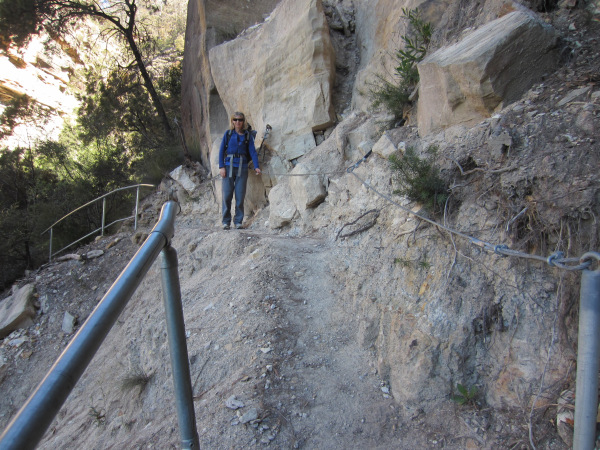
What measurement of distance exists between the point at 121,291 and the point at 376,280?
2.80 metres

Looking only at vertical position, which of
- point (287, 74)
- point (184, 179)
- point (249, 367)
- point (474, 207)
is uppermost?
point (287, 74)

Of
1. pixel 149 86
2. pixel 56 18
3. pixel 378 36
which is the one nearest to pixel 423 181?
pixel 378 36

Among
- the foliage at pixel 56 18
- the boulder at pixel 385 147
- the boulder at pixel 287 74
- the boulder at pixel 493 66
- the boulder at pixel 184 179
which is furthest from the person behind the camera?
the foliage at pixel 56 18

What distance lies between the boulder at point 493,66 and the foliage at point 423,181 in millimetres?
628

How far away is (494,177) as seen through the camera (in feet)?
9.72

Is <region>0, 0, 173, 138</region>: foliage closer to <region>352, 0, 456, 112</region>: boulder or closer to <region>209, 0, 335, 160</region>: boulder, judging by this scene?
<region>209, 0, 335, 160</region>: boulder

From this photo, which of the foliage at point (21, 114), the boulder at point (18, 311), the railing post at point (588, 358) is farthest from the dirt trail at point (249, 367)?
the foliage at point (21, 114)

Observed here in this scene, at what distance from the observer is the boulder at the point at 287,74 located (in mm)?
6586

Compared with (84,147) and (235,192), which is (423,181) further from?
(84,147)

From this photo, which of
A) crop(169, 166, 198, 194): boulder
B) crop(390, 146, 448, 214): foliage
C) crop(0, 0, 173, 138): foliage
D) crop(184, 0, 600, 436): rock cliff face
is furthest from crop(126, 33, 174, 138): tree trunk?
crop(390, 146, 448, 214): foliage

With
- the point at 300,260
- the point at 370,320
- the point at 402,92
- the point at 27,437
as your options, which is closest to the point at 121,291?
the point at 27,437

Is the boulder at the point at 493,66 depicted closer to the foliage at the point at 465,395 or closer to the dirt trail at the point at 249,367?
the dirt trail at the point at 249,367

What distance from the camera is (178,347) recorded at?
1.38 meters

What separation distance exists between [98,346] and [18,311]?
7521 mm
